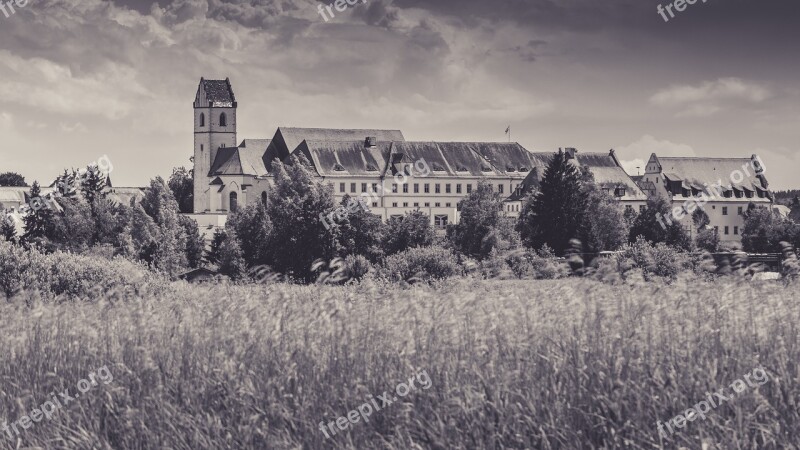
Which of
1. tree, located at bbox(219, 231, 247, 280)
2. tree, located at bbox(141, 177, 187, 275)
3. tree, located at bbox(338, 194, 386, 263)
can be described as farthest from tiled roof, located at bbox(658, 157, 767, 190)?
tree, located at bbox(338, 194, 386, 263)

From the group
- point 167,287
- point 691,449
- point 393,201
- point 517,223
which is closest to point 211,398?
point 691,449

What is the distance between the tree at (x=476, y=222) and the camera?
316 feet

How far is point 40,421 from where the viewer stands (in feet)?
40.2

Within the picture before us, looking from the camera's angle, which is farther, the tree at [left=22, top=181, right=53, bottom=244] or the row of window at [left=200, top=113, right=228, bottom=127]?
the row of window at [left=200, top=113, right=228, bottom=127]

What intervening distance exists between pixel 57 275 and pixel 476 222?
70804 millimetres

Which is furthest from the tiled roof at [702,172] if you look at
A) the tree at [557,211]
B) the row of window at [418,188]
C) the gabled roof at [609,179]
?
the tree at [557,211]

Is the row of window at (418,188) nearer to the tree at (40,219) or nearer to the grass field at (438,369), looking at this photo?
the tree at (40,219)

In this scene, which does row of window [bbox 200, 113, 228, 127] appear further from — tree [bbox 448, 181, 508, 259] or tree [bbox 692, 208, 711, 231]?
tree [bbox 692, 208, 711, 231]

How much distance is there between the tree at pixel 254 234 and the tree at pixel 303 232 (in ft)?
5.98

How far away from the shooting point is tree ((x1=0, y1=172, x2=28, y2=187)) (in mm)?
193900

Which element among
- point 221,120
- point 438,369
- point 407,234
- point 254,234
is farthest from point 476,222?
point 438,369

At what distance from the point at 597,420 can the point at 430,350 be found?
1994 millimetres

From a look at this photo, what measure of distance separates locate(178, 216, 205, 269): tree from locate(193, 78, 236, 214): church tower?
25.9 m

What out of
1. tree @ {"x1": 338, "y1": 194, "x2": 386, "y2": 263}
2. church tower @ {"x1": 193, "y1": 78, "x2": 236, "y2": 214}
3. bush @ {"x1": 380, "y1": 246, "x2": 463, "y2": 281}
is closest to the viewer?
bush @ {"x1": 380, "y1": 246, "x2": 463, "y2": 281}
